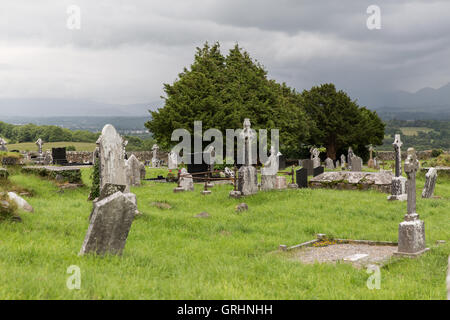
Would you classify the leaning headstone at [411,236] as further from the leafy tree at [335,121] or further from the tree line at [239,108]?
the leafy tree at [335,121]

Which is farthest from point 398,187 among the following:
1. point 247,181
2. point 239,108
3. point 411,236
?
point 239,108

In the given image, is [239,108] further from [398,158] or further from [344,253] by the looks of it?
[344,253]

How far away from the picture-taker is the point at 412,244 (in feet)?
32.8

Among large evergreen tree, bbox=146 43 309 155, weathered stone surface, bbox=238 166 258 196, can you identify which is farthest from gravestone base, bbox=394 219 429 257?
large evergreen tree, bbox=146 43 309 155

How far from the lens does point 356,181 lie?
2102cm

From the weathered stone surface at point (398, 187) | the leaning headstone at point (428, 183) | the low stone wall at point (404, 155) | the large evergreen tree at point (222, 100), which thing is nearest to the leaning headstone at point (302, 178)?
the weathered stone surface at point (398, 187)

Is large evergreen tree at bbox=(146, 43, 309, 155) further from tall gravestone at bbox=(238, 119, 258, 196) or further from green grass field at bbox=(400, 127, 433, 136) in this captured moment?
green grass field at bbox=(400, 127, 433, 136)

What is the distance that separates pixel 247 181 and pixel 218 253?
9.43m

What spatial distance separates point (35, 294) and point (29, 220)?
241 inches

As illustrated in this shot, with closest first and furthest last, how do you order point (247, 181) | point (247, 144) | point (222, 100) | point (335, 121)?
point (247, 181), point (247, 144), point (222, 100), point (335, 121)

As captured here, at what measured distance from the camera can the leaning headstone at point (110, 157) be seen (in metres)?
13.4

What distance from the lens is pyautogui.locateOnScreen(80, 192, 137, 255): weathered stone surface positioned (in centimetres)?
807
